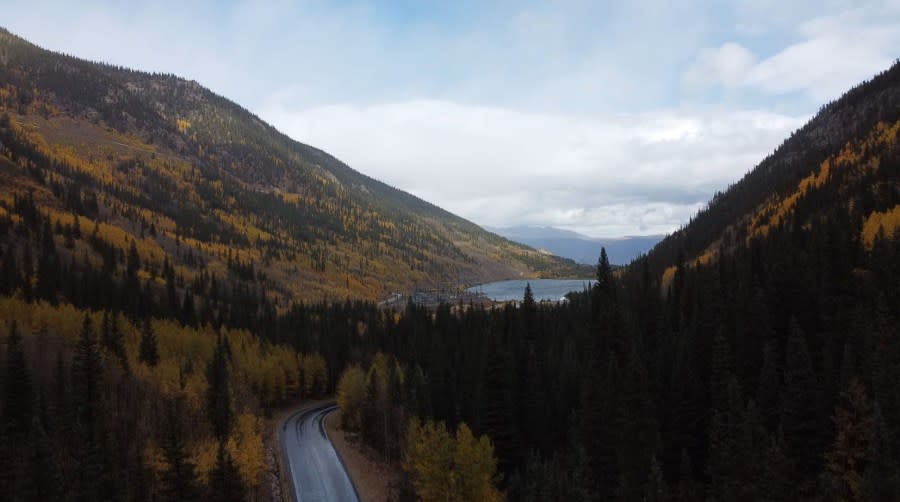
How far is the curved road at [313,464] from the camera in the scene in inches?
2217

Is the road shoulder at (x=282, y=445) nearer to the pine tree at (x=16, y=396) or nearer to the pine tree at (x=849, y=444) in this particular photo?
the pine tree at (x=16, y=396)

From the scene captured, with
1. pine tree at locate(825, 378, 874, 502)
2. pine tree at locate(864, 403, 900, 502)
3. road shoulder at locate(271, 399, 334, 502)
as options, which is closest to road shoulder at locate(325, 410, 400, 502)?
road shoulder at locate(271, 399, 334, 502)

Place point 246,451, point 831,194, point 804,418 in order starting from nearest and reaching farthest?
point 804,418 < point 246,451 < point 831,194

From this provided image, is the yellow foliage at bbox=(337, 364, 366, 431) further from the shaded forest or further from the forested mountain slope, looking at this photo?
the forested mountain slope

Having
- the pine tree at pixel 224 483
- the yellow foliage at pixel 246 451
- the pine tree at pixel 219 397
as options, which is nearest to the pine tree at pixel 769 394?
the pine tree at pixel 224 483

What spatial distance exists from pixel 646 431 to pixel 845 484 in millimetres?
13336

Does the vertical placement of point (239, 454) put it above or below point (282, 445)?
above

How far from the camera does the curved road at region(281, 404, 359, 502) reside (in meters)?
56.3

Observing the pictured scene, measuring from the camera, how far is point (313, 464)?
214 feet

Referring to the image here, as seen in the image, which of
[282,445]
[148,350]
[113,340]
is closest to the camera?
[282,445]

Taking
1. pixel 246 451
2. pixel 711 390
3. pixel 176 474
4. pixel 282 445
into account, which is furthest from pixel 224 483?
pixel 711 390

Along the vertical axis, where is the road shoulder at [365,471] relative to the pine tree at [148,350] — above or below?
below

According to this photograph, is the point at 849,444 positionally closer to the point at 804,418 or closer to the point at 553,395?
the point at 804,418

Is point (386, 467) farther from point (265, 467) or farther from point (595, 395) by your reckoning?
point (595, 395)
